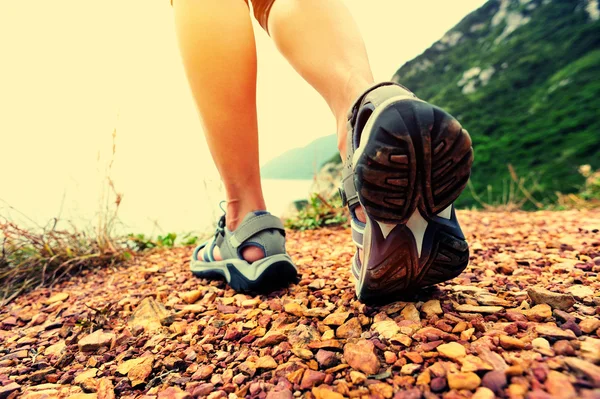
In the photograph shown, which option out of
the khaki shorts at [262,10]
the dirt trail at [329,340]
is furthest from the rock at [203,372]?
the khaki shorts at [262,10]

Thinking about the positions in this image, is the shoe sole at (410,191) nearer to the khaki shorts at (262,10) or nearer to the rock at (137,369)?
the rock at (137,369)

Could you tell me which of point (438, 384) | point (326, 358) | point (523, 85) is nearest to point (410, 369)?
point (438, 384)

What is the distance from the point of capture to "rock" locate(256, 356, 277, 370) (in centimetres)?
74

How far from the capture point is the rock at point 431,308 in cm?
84

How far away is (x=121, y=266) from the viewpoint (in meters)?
2.09

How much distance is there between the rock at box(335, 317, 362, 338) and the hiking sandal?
0.07m

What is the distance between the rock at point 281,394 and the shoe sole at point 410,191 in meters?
0.30

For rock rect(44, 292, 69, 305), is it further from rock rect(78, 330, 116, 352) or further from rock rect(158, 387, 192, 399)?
rock rect(158, 387, 192, 399)

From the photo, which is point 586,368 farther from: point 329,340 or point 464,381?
point 329,340

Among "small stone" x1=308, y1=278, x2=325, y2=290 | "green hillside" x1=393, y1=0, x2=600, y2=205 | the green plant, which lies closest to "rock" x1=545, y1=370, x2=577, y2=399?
"small stone" x1=308, y1=278, x2=325, y2=290

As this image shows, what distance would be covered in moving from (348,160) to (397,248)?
241mm

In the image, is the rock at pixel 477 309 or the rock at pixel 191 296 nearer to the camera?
the rock at pixel 477 309

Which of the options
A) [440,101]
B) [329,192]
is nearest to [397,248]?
[329,192]

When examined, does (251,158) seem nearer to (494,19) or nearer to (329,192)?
(329,192)
